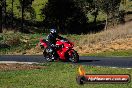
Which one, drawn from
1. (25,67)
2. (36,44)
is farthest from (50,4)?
(25,67)

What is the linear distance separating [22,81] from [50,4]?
67.7m

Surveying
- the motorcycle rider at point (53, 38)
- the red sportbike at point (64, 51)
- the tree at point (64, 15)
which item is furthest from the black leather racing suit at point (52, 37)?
the tree at point (64, 15)

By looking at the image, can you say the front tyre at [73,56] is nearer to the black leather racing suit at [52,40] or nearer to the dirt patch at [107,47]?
the black leather racing suit at [52,40]

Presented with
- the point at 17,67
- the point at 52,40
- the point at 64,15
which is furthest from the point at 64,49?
the point at 64,15

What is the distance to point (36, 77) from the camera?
17.0 m

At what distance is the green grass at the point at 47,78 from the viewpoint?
14516mm

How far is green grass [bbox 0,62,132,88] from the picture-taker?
1452cm

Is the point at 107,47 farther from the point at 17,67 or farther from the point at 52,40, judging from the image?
the point at 17,67

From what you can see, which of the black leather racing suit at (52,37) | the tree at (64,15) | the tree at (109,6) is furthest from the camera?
the tree at (64,15)

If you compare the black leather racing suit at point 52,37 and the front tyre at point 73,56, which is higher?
the black leather racing suit at point 52,37

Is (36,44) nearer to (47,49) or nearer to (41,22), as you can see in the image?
(47,49)

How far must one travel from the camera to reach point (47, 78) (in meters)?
16.7

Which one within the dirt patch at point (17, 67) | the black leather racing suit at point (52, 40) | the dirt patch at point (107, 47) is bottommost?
the dirt patch at point (107, 47)

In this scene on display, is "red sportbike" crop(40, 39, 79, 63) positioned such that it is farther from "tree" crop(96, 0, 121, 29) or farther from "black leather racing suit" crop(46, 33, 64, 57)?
"tree" crop(96, 0, 121, 29)
